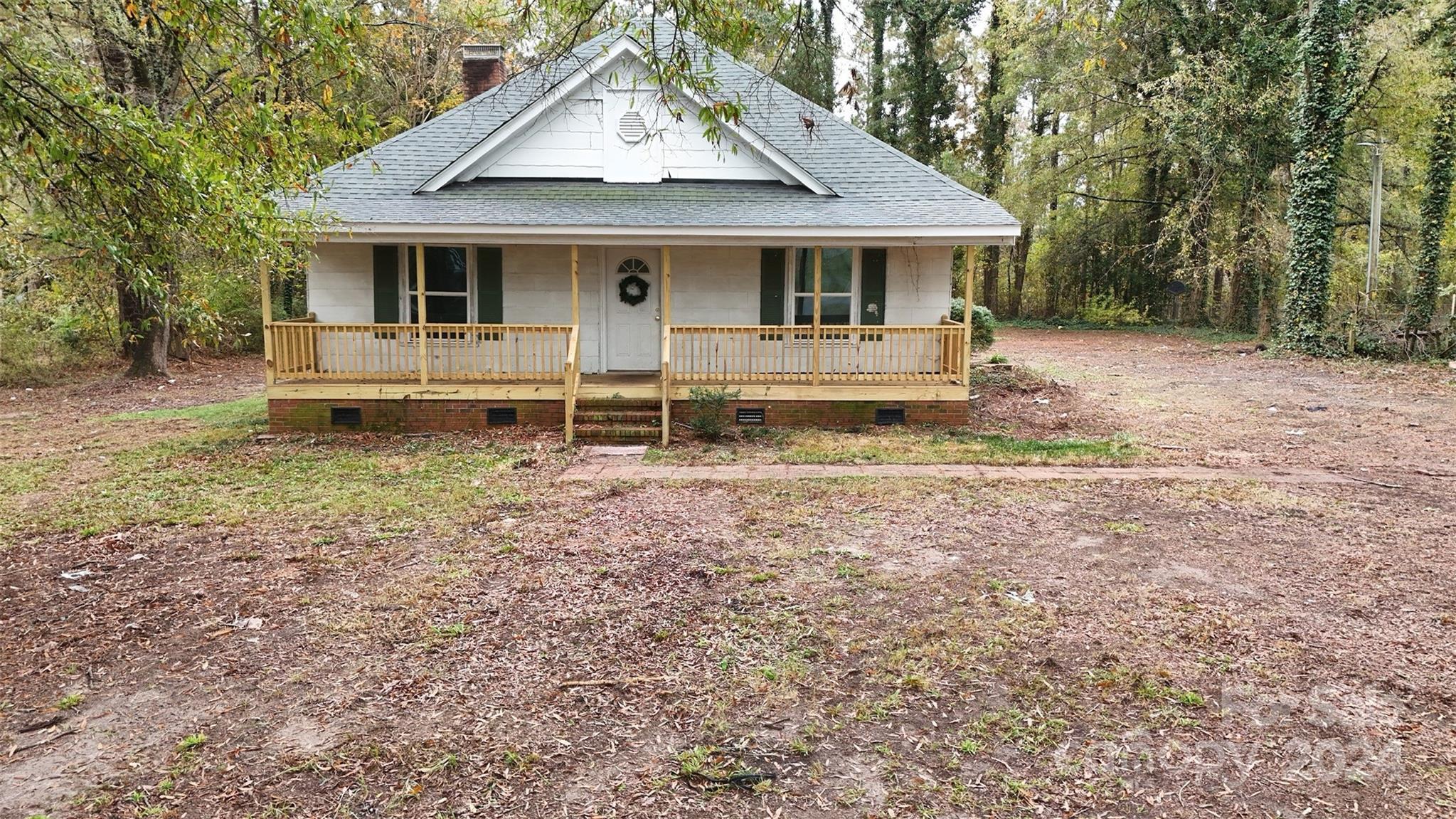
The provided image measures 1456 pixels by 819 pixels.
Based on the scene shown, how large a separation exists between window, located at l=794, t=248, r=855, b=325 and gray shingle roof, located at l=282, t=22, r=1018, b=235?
817 mm

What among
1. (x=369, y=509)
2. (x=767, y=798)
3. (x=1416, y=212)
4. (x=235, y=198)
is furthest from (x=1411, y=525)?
(x=1416, y=212)

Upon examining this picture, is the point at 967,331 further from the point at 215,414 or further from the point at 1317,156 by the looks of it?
the point at 1317,156

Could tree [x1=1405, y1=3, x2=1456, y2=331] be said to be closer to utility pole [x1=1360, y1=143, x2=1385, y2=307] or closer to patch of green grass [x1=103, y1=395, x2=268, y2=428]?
utility pole [x1=1360, y1=143, x2=1385, y2=307]

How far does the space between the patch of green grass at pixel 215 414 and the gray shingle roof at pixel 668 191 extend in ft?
10.8

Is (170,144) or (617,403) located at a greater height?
(170,144)

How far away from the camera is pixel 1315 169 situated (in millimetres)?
18953

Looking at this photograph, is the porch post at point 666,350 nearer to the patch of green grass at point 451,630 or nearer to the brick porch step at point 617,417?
the brick porch step at point 617,417

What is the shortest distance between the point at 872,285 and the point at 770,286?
1.45 meters

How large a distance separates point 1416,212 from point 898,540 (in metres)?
23.5

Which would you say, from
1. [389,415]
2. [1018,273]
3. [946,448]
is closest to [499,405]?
[389,415]

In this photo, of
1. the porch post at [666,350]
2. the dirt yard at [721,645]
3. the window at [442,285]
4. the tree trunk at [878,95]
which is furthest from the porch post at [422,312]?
the tree trunk at [878,95]

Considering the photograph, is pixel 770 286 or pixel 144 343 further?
pixel 144 343

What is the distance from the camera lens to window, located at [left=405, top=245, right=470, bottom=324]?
40.8 feet

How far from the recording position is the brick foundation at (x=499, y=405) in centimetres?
1152
